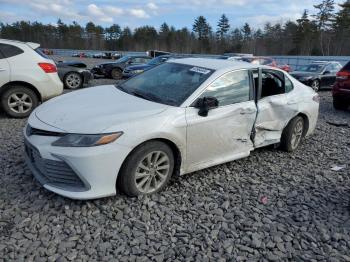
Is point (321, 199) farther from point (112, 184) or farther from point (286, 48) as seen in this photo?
point (286, 48)

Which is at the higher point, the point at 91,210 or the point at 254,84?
the point at 254,84

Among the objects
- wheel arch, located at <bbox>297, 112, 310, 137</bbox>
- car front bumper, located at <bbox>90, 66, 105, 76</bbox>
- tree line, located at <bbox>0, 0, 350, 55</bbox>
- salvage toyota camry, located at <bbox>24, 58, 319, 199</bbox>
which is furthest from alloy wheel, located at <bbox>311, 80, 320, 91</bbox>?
tree line, located at <bbox>0, 0, 350, 55</bbox>

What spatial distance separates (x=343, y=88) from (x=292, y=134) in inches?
190

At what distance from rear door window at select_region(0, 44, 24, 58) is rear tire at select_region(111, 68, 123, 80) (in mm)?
9971

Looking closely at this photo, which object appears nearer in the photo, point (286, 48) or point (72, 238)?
point (72, 238)

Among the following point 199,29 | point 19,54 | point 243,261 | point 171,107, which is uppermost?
point 199,29

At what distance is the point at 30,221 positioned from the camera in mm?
3129

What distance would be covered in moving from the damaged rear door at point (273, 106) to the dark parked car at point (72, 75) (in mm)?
8908

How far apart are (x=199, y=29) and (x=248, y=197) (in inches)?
3199

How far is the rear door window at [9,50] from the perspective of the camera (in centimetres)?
671

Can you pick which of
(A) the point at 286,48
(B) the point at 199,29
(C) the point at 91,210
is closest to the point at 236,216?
(C) the point at 91,210

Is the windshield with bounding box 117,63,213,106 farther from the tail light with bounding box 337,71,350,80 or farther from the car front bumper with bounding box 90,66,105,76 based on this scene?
the car front bumper with bounding box 90,66,105,76

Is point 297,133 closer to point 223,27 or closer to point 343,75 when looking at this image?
point 343,75

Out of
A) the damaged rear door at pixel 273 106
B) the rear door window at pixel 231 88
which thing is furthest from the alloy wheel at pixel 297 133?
the rear door window at pixel 231 88
